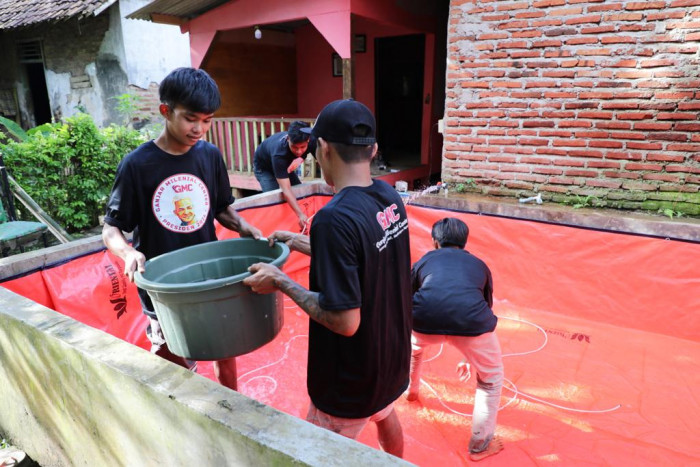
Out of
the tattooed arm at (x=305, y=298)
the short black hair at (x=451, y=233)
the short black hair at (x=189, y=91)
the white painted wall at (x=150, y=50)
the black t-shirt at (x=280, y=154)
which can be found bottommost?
the short black hair at (x=451, y=233)

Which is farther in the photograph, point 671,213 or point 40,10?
point 40,10

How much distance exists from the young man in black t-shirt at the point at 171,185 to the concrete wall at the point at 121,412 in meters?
0.39

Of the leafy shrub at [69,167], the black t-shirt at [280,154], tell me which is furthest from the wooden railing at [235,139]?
the black t-shirt at [280,154]

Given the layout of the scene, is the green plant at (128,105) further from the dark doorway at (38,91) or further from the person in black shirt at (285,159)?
the person in black shirt at (285,159)

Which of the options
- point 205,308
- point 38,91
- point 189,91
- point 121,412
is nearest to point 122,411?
point 121,412

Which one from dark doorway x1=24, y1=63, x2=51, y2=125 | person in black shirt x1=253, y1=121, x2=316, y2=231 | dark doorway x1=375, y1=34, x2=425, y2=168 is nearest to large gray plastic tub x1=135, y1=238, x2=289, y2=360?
person in black shirt x1=253, y1=121, x2=316, y2=231

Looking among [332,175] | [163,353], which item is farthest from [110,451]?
[332,175]

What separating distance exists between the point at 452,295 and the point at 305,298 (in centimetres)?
128

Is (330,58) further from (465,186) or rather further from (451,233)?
(451,233)

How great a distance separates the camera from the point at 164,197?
7.16 ft

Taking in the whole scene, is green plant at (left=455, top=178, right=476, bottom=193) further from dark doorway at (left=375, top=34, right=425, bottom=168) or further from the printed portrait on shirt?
dark doorway at (left=375, top=34, right=425, bottom=168)

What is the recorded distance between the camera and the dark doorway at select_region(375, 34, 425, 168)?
1012 centimetres

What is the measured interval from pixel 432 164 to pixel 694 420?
6862 mm

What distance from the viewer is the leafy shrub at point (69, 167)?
20.8 feet
